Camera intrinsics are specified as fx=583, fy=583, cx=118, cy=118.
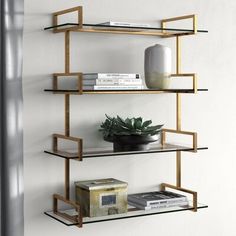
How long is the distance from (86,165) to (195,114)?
63 cm

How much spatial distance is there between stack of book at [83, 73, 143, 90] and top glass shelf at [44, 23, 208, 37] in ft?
0.63

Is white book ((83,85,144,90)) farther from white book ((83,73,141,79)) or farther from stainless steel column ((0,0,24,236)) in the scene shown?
stainless steel column ((0,0,24,236))

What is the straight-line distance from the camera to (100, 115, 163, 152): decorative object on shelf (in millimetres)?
2428

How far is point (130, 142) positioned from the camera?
2422mm

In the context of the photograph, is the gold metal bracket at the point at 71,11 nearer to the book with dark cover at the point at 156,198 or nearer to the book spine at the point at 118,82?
the book spine at the point at 118,82

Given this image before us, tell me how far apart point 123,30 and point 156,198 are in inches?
29.7

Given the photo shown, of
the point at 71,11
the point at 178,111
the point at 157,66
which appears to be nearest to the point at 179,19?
the point at 157,66

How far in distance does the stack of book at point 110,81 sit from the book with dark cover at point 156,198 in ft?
1.65

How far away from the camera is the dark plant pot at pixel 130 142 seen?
2424 mm

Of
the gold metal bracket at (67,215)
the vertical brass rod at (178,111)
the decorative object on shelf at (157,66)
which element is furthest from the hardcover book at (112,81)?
the gold metal bracket at (67,215)

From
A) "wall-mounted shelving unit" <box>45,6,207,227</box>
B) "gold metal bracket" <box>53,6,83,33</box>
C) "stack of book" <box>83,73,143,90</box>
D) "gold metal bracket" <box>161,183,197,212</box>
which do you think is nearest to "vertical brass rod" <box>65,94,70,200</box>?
"wall-mounted shelving unit" <box>45,6,207,227</box>

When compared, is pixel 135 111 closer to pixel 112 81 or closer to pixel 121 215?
pixel 112 81

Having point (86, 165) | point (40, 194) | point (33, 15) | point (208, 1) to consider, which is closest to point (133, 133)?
point (86, 165)

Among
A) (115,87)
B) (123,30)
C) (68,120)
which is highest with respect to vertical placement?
(123,30)
